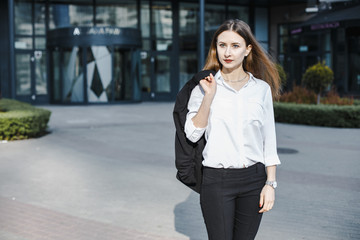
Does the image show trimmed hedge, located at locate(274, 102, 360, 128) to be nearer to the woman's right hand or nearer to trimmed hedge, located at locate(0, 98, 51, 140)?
trimmed hedge, located at locate(0, 98, 51, 140)

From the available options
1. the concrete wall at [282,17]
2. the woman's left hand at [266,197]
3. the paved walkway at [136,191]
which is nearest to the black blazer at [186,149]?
the woman's left hand at [266,197]

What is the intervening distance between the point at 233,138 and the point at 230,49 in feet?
1.60

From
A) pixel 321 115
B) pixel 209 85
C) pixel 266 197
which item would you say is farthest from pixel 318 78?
pixel 209 85

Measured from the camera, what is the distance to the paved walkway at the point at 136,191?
5.02 meters

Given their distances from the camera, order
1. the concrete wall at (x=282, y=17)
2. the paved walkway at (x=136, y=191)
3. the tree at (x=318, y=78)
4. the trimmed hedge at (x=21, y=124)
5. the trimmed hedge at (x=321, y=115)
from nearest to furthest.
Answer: the paved walkway at (x=136, y=191) → the trimmed hedge at (x=21, y=124) → the trimmed hedge at (x=321, y=115) → the tree at (x=318, y=78) → the concrete wall at (x=282, y=17)

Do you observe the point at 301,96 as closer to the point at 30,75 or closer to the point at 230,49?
the point at 30,75

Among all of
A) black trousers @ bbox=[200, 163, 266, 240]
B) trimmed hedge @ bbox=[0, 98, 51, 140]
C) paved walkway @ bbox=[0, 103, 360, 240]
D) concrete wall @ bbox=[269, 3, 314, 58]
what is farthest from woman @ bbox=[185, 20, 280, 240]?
concrete wall @ bbox=[269, 3, 314, 58]

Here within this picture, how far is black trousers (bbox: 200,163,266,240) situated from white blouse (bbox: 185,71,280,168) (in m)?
0.06

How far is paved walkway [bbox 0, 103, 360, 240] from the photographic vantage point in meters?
5.02

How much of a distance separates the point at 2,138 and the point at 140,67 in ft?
47.3

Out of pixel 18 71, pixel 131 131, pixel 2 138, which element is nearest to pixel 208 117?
pixel 2 138

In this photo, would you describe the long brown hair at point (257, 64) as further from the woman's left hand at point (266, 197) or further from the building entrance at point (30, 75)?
the building entrance at point (30, 75)

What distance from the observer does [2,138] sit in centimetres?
1145

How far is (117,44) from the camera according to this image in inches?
944
